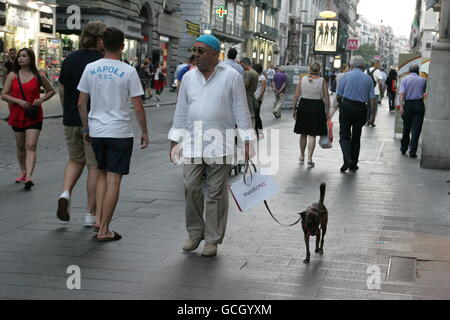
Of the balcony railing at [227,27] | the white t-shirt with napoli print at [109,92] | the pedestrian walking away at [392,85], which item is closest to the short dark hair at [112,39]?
the white t-shirt with napoli print at [109,92]

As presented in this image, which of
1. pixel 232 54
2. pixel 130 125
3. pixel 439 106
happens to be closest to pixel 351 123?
pixel 439 106

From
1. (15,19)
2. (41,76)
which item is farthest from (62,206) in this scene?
(15,19)

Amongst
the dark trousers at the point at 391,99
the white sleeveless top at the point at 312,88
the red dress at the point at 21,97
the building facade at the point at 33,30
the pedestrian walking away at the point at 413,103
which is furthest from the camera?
the dark trousers at the point at 391,99

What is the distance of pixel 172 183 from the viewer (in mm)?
9664

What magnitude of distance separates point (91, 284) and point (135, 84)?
6.24ft

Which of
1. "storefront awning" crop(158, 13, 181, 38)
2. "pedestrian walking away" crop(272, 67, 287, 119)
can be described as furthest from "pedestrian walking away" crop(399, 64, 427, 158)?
"storefront awning" crop(158, 13, 181, 38)

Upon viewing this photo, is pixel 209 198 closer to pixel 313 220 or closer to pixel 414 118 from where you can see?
pixel 313 220

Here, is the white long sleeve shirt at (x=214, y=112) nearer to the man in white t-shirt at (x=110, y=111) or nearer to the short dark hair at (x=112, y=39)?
the man in white t-shirt at (x=110, y=111)

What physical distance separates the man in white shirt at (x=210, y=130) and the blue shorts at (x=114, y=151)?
47cm

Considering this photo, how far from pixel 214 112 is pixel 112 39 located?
1.10 metres

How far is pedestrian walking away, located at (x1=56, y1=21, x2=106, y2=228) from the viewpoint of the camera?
22.2ft

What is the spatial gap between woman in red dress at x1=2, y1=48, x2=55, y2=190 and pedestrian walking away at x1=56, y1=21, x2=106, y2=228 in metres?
2.19

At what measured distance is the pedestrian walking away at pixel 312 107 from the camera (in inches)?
467

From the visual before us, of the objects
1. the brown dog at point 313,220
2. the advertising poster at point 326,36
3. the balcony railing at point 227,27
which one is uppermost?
the balcony railing at point 227,27
